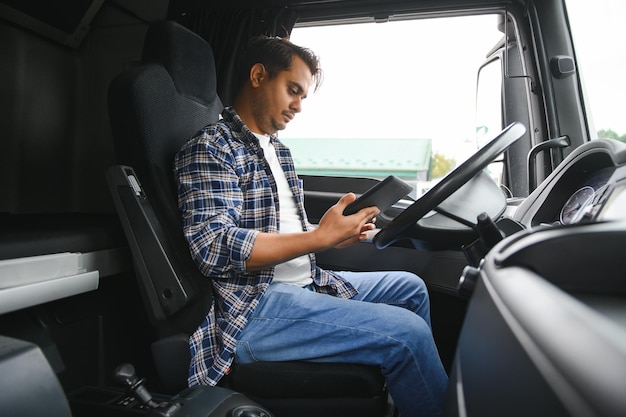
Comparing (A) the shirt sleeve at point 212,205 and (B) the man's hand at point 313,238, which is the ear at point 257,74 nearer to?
(A) the shirt sleeve at point 212,205

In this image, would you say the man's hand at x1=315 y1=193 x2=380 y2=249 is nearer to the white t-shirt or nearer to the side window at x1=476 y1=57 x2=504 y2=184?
the white t-shirt

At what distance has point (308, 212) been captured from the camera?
191 centimetres

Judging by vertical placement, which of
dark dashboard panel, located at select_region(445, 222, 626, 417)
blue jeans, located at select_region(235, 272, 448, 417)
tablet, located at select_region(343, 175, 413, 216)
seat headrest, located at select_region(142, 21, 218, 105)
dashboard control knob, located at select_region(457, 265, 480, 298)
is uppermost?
seat headrest, located at select_region(142, 21, 218, 105)

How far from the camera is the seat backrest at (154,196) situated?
3.39 feet

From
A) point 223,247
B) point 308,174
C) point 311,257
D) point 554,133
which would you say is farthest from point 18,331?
point 554,133

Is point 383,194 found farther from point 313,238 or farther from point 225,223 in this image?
point 225,223

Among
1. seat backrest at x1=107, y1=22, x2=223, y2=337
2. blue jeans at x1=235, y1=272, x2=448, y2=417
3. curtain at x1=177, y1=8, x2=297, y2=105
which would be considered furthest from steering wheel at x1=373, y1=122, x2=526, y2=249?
curtain at x1=177, y1=8, x2=297, y2=105

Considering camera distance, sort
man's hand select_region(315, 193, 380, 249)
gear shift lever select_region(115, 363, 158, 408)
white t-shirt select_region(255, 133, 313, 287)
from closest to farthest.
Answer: gear shift lever select_region(115, 363, 158, 408) < man's hand select_region(315, 193, 380, 249) < white t-shirt select_region(255, 133, 313, 287)

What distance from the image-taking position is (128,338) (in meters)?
1.31

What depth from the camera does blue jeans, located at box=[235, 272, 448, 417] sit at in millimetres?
921

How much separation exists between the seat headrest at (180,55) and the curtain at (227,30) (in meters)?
1.04

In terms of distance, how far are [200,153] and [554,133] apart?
1382 mm

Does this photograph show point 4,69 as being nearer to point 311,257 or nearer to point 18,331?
point 18,331

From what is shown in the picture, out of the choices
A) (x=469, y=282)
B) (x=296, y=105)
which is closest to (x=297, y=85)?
(x=296, y=105)
